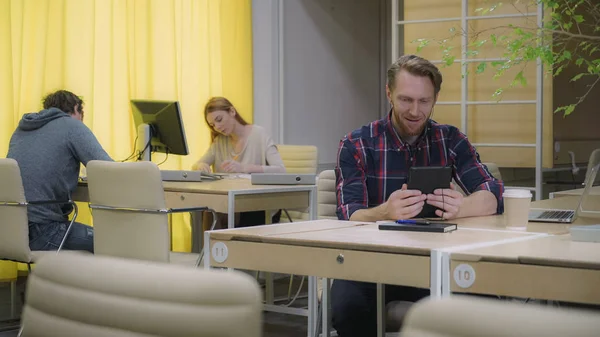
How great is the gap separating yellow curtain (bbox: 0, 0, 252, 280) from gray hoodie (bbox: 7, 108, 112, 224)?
1.15 meters

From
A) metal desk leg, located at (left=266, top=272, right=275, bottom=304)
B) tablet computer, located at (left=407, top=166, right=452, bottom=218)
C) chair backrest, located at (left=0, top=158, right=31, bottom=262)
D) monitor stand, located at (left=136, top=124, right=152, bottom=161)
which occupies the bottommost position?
metal desk leg, located at (left=266, top=272, right=275, bottom=304)

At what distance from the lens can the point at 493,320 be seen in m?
0.94

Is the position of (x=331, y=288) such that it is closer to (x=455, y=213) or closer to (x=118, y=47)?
(x=455, y=213)

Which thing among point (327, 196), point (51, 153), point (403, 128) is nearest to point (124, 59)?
point (51, 153)

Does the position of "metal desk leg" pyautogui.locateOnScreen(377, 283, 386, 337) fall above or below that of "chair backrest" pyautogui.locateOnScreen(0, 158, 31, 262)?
below

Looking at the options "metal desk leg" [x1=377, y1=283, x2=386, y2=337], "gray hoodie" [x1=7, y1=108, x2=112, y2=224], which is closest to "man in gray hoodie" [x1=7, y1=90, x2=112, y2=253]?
"gray hoodie" [x1=7, y1=108, x2=112, y2=224]

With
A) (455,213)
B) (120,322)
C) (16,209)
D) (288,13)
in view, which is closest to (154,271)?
(120,322)

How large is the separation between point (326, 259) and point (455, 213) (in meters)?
0.76

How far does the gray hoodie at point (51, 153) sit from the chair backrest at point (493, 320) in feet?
12.9

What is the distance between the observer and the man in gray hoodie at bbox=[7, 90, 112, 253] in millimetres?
4633

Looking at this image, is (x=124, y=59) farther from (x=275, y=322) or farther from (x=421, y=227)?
(x=421, y=227)

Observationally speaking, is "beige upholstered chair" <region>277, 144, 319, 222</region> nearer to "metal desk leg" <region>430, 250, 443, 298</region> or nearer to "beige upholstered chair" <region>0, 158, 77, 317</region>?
"beige upholstered chair" <region>0, 158, 77, 317</region>

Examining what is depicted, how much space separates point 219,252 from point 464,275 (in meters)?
0.79

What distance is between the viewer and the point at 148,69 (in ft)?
22.2
